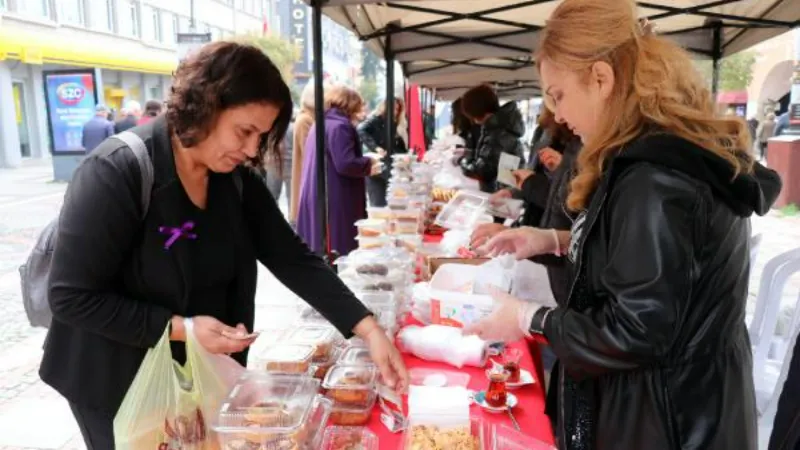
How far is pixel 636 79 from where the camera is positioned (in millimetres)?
1234

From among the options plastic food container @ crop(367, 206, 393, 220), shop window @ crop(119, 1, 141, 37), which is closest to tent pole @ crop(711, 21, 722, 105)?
plastic food container @ crop(367, 206, 393, 220)

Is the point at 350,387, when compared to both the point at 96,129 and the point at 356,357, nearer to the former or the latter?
the point at 356,357

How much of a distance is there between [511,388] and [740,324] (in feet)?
2.17

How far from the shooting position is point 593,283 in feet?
4.15

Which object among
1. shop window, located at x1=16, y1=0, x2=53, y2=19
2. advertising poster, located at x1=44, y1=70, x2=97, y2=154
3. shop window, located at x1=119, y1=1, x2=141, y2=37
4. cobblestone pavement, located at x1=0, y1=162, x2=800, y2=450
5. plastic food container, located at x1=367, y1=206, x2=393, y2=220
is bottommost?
cobblestone pavement, located at x1=0, y1=162, x2=800, y2=450

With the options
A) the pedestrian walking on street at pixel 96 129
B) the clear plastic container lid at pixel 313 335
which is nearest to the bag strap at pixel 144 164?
the clear plastic container lid at pixel 313 335

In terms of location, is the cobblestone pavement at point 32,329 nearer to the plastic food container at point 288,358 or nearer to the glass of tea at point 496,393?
the plastic food container at point 288,358

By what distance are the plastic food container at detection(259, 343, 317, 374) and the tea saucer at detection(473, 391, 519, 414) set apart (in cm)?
47

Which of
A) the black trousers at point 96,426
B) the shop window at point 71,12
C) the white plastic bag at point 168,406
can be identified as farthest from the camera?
the shop window at point 71,12

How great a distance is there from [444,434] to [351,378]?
32 centimetres

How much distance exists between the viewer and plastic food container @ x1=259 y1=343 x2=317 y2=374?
65.2 inches

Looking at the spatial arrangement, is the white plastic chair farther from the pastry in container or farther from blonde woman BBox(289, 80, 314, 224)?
blonde woman BBox(289, 80, 314, 224)

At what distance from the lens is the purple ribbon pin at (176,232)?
1.46 metres

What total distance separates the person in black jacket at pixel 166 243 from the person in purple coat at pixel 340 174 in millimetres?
2890
